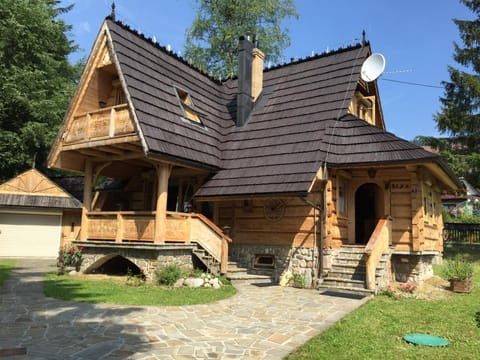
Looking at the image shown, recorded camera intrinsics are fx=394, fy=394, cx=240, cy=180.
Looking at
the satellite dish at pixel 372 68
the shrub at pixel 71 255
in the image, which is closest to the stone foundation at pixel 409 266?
the satellite dish at pixel 372 68

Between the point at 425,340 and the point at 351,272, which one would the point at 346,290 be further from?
the point at 425,340

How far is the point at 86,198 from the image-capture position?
45.3 feet

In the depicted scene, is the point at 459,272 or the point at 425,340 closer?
the point at 425,340

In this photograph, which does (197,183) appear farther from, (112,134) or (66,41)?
(66,41)

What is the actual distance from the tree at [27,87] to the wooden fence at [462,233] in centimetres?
2410

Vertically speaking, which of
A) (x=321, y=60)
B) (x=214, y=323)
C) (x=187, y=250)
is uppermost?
(x=321, y=60)

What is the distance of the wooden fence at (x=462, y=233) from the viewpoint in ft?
75.8

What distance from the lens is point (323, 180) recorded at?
12.0 meters

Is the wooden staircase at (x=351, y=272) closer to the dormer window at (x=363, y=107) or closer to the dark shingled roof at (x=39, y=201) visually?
the dormer window at (x=363, y=107)

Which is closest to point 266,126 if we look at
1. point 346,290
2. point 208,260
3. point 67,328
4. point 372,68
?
point 372,68

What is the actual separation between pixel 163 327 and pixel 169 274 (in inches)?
168

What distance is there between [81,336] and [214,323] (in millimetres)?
2267

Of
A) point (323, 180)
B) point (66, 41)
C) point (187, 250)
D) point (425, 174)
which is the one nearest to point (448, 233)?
point (425, 174)

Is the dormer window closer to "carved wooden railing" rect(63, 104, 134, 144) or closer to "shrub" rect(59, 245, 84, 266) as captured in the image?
"carved wooden railing" rect(63, 104, 134, 144)
